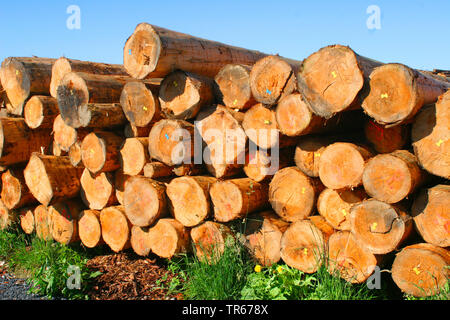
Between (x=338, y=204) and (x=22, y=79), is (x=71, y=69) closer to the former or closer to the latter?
(x=22, y=79)

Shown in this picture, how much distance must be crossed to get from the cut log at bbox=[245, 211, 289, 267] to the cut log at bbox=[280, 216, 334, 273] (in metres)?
0.13

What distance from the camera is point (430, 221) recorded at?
3041mm

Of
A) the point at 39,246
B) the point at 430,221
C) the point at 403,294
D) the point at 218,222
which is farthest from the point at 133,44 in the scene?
the point at 403,294

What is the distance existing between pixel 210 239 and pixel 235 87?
5.10 feet

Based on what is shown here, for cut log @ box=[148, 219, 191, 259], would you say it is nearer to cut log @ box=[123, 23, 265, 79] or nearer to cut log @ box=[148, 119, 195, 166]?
cut log @ box=[148, 119, 195, 166]

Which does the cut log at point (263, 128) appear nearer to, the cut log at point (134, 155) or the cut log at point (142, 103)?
the cut log at point (142, 103)

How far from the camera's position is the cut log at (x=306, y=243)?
3463 mm

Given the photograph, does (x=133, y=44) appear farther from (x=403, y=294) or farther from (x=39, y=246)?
(x=403, y=294)

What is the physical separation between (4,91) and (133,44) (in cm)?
258

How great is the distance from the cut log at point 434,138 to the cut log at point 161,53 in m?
2.28

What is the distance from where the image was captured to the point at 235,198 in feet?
12.1

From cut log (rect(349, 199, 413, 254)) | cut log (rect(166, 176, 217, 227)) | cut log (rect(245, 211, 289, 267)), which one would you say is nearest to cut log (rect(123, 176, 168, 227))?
cut log (rect(166, 176, 217, 227))

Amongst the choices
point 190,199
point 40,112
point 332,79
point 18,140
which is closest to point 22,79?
point 40,112

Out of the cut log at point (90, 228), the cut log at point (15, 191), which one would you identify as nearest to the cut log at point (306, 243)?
the cut log at point (90, 228)
